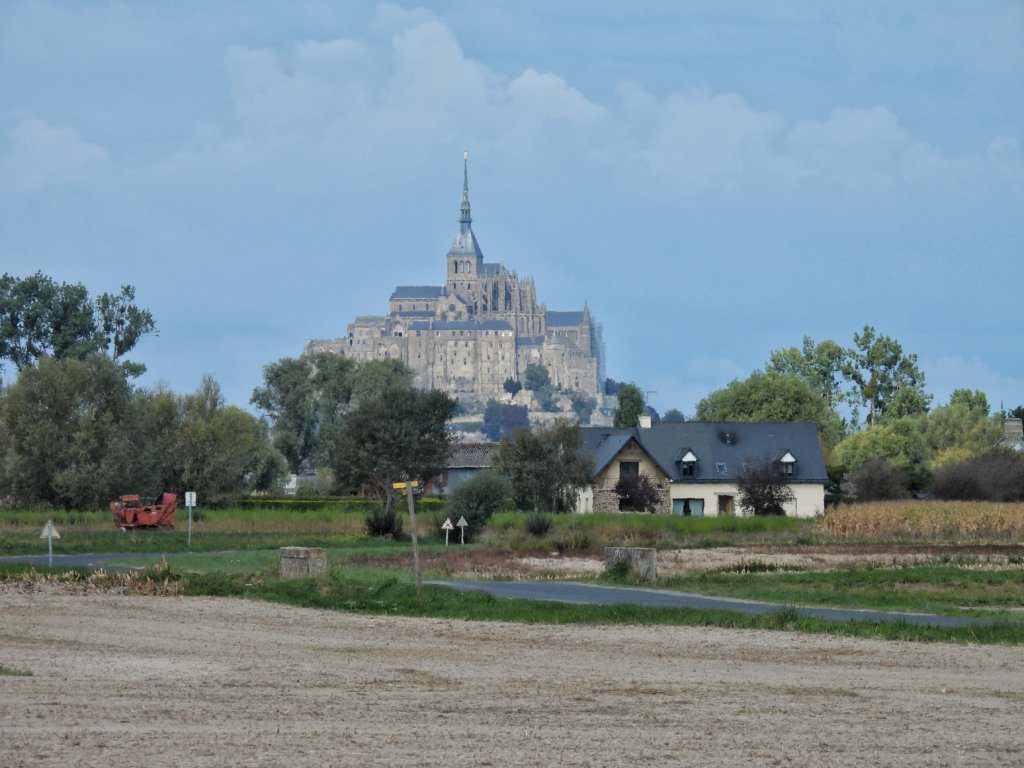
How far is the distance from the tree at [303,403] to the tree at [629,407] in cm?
2757

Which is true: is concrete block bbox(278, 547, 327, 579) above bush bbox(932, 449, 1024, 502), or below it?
below

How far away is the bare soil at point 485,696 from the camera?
13602 mm

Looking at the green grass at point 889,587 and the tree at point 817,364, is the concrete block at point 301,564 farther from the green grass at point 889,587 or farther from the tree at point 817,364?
the tree at point 817,364

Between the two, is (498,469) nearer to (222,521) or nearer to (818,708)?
(222,521)

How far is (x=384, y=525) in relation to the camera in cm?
5934

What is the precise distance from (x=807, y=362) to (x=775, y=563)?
95767 mm

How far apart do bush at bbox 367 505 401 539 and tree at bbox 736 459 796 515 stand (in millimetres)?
25769

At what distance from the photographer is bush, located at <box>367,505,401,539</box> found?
194 feet

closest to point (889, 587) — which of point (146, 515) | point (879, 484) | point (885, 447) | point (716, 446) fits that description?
point (146, 515)

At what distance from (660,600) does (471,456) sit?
260 ft

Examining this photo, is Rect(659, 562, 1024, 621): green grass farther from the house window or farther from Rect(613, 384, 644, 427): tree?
Rect(613, 384, 644, 427): tree

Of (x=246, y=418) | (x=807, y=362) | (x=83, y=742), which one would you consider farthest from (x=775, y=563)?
(x=807, y=362)

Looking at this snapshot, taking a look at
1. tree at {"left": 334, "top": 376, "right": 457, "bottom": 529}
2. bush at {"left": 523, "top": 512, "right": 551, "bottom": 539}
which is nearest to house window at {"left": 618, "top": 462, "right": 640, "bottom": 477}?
tree at {"left": 334, "top": 376, "right": 457, "bottom": 529}

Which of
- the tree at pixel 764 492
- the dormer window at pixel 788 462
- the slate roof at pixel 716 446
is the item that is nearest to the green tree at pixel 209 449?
the slate roof at pixel 716 446
